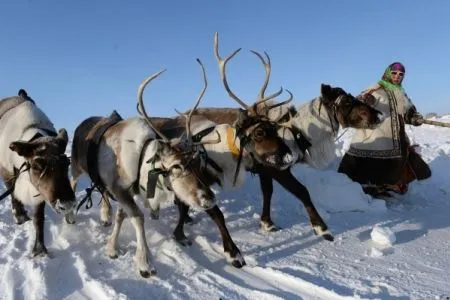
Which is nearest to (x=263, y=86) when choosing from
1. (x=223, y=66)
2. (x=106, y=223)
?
(x=223, y=66)

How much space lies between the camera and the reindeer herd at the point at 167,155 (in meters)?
4.70

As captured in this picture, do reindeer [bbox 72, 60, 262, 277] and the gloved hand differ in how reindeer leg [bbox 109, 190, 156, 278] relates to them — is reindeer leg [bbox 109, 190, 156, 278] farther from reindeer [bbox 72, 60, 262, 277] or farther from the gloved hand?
the gloved hand

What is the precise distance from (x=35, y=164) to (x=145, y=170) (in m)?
1.07

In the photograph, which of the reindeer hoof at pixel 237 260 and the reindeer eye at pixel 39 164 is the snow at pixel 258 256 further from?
the reindeer eye at pixel 39 164

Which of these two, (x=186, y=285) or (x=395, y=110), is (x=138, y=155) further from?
(x=395, y=110)

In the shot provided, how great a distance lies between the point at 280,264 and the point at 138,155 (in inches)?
72.6

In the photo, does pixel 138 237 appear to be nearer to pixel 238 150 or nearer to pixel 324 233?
pixel 238 150

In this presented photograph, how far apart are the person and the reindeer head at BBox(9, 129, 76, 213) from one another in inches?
187

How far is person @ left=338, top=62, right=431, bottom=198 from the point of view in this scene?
7.52m

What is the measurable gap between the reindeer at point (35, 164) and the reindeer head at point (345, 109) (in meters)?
3.46

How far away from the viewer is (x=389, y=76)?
24.8ft

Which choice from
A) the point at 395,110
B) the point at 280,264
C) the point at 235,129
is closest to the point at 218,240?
the point at 280,264

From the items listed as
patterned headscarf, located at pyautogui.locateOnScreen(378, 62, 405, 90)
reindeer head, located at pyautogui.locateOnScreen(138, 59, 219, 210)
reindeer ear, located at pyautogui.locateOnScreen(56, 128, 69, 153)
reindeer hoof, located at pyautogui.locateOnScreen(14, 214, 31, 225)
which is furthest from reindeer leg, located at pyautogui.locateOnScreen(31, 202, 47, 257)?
patterned headscarf, located at pyautogui.locateOnScreen(378, 62, 405, 90)

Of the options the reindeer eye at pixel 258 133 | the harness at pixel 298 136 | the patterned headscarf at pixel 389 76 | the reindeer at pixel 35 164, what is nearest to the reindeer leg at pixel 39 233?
the reindeer at pixel 35 164
